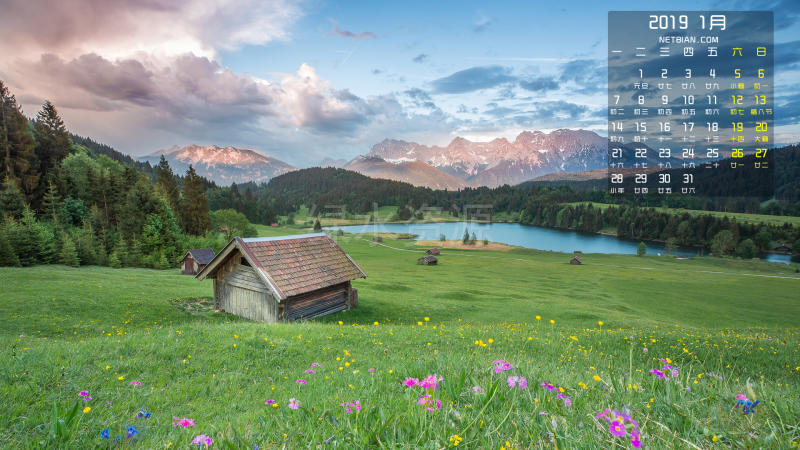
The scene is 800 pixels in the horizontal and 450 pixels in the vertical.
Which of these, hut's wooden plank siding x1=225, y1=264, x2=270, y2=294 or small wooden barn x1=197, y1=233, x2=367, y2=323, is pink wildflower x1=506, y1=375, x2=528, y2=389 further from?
hut's wooden plank siding x1=225, y1=264, x2=270, y2=294

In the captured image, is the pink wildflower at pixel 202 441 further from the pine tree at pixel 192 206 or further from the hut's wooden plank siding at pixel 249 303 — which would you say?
Result: the pine tree at pixel 192 206

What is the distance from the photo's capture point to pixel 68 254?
36.6m

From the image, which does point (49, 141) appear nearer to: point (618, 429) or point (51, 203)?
point (51, 203)

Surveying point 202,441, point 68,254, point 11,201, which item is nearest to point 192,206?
point 11,201

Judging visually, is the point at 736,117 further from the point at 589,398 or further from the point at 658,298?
the point at 589,398

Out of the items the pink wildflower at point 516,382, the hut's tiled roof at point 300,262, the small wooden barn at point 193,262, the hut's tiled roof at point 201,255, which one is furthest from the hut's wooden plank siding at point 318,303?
the small wooden barn at point 193,262

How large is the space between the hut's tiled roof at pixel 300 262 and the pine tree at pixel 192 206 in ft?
193

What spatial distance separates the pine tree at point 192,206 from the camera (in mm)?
67312

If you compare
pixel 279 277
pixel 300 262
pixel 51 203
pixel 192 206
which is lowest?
pixel 279 277

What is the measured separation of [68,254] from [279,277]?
36967 millimetres

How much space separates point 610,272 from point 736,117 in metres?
32.9

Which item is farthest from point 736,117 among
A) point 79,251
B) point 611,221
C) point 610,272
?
point 611,221

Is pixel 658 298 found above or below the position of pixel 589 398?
below

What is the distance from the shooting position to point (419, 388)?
303 cm
